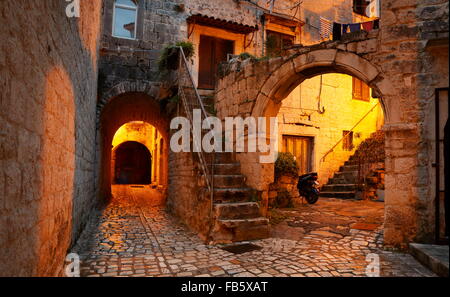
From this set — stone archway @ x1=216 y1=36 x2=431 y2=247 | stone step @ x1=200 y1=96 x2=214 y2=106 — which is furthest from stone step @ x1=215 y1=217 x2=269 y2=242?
stone step @ x1=200 y1=96 x2=214 y2=106

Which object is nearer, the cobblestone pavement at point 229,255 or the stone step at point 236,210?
the cobblestone pavement at point 229,255

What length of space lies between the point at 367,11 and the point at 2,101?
16197 millimetres

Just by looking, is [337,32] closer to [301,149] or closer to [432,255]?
[432,255]

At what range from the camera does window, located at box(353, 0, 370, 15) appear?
13.6 metres

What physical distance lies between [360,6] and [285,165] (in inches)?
409

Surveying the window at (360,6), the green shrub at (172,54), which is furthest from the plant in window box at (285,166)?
the window at (360,6)

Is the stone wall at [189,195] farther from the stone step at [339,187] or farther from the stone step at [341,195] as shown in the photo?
the stone step at [339,187]

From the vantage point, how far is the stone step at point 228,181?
5.55 metres

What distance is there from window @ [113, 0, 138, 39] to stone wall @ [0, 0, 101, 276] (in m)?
6.92

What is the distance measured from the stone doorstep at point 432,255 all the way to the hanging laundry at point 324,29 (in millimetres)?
10914

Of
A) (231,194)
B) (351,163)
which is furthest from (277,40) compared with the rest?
(231,194)

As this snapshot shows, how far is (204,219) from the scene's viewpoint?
506 cm

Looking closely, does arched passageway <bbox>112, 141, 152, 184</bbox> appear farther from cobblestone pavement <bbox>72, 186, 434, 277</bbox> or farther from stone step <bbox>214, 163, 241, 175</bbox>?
stone step <bbox>214, 163, 241, 175</bbox>

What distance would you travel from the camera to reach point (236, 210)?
16.2 ft
